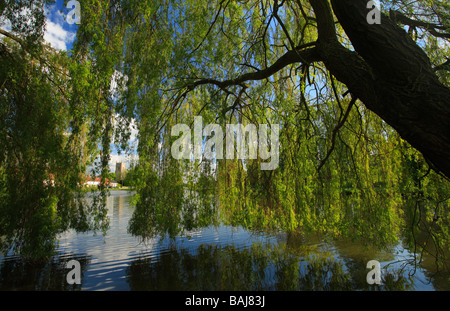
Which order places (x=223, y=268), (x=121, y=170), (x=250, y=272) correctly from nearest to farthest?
(x=121, y=170) → (x=250, y=272) → (x=223, y=268)

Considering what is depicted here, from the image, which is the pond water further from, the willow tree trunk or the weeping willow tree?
the willow tree trunk

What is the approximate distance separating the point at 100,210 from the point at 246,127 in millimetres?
2101

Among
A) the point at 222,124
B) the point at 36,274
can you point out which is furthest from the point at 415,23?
the point at 36,274

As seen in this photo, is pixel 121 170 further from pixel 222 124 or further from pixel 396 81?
pixel 396 81

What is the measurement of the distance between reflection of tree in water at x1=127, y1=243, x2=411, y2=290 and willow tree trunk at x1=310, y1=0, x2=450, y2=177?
204cm

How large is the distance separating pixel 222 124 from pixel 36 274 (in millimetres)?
3043

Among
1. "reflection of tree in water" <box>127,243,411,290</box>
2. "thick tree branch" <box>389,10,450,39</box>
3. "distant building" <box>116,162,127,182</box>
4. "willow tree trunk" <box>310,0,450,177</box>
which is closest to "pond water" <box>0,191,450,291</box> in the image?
"reflection of tree in water" <box>127,243,411,290</box>

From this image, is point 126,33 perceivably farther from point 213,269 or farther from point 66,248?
point 66,248

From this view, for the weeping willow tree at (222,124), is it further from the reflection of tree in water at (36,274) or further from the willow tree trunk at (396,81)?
the reflection of tree in water at (36,274)

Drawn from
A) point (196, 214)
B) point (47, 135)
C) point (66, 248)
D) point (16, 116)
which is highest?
point (16, 116)

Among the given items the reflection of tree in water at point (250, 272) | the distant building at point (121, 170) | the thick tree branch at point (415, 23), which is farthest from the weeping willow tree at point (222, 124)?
the reflection of tree in water at point (250, 272)

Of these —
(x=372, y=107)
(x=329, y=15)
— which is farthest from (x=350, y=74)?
(x=329, y=15)

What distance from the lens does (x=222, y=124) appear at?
11.1ft
